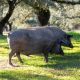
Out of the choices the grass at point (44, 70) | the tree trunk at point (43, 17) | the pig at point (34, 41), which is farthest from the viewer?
the tree trunk at point (43, 17)

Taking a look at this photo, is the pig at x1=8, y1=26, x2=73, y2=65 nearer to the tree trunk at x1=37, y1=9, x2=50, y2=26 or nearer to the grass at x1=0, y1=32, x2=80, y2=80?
the grass at x1=0, y1=32, x2=80, y2=80

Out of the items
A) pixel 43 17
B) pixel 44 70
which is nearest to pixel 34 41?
pixel 44 70

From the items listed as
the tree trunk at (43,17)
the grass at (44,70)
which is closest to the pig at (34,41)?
the grass at (44,70)

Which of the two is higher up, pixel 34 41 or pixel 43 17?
pixel 34 41

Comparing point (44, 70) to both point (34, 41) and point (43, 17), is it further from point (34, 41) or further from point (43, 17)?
point (43, 17)

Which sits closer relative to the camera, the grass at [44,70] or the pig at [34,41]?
the grass at [44,70]

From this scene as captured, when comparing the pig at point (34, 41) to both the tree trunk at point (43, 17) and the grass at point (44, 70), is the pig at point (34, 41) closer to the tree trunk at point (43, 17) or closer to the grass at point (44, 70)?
the grass at point (44, 70)

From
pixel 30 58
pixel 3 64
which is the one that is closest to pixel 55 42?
pixel 30 58

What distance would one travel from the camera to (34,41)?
54.5 ft

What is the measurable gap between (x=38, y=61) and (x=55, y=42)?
1.25 metres

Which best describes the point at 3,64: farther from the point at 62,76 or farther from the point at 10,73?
the point at 62,76

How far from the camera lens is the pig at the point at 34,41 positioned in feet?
52.4

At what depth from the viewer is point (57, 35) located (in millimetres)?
Result: 18000

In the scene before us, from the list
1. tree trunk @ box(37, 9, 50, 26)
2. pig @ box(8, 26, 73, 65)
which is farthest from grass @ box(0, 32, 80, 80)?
tree trunk @ box(37, 9, 50, 26)
